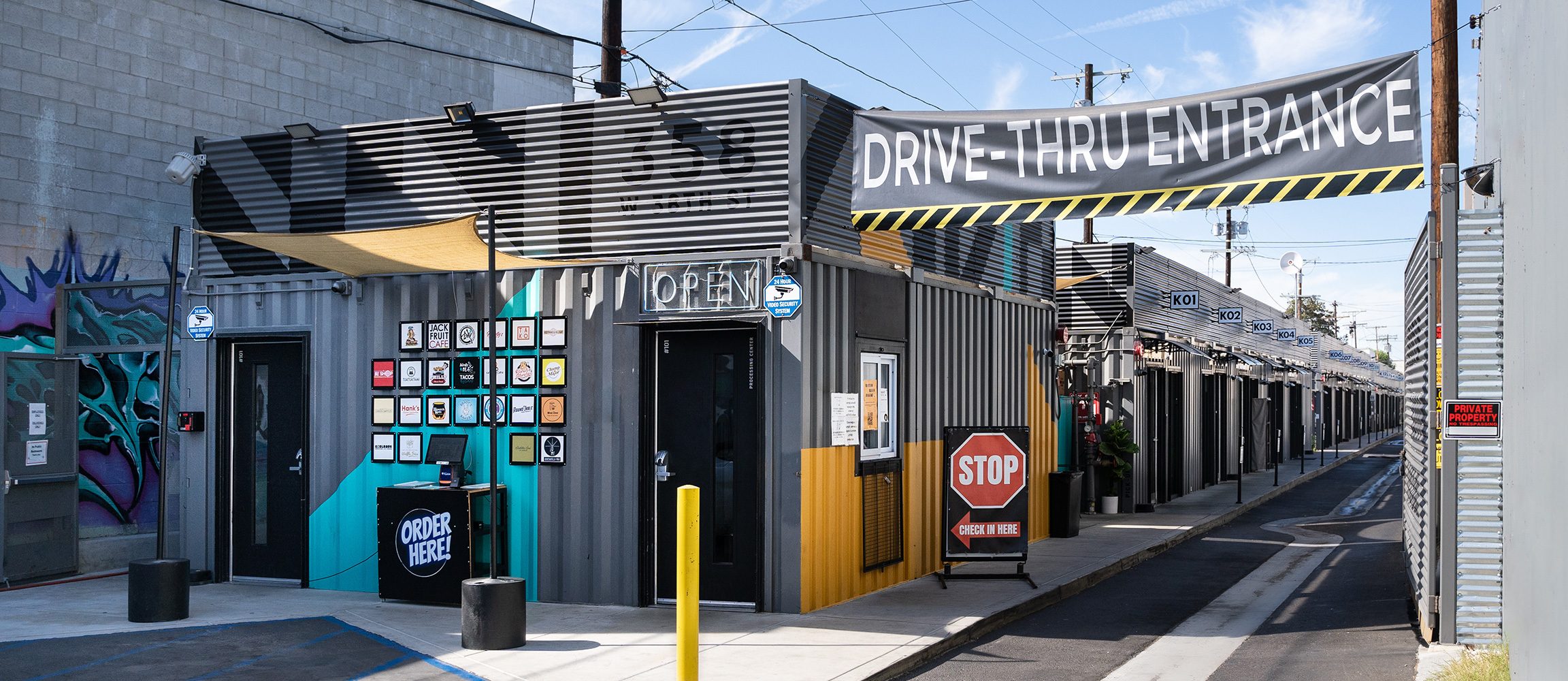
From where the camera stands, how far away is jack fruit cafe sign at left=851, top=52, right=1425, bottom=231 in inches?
324

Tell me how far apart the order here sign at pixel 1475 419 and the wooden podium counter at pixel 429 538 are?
7291 millimetres

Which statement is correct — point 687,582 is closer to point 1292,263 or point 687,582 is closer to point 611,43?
point 611,43

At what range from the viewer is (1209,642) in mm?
9188

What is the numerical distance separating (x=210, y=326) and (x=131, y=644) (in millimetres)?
3934

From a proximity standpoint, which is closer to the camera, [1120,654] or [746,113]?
[1120,654]

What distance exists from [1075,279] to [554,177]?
39.8 feet

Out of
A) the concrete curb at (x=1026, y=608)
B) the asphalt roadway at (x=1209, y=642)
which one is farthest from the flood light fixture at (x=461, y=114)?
the asphalt roadway at (x=1209, y=642)

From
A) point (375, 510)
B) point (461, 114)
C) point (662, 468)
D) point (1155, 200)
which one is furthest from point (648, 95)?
point (375, 510)

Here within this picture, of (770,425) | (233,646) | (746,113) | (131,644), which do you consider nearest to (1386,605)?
(770,425)

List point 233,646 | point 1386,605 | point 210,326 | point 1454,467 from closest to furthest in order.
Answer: point 1454,467 < point 233,646 < point 1386,605 < point 210,326

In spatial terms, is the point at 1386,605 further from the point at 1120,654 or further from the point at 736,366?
the point at 736,366

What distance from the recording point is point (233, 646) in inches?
336

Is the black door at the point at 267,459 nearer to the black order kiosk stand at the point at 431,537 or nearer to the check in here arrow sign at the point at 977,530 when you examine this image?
the black order kiosk stand at the point at 431,537

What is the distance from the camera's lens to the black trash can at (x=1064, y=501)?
15352 mm
